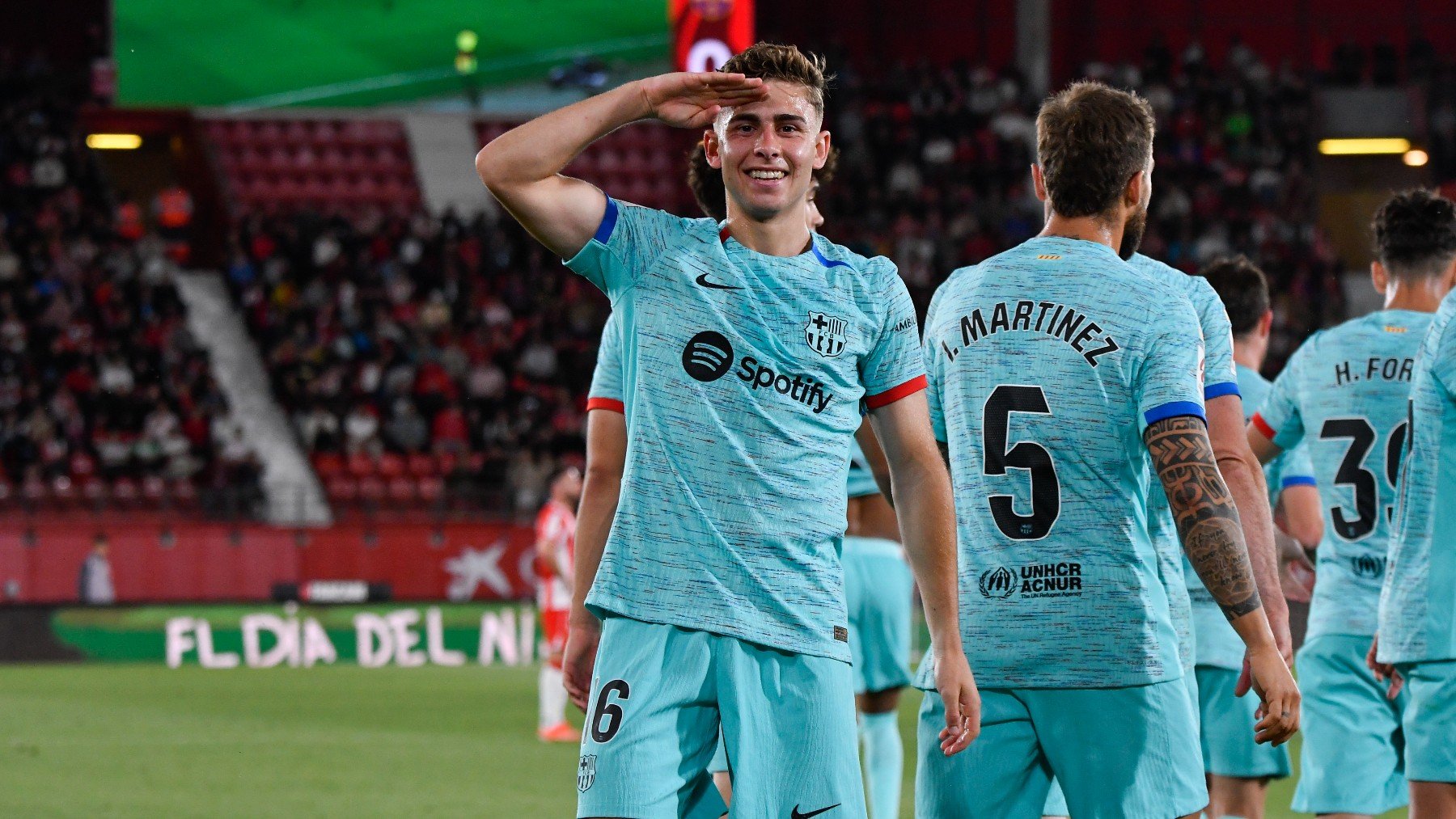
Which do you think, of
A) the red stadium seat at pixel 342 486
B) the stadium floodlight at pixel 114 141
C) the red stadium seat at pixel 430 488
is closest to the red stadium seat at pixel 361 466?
the red stadium seat at pixel 342 486

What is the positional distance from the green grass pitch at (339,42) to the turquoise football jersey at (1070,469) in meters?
26.5

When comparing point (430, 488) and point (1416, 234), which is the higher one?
point (1416, 234)

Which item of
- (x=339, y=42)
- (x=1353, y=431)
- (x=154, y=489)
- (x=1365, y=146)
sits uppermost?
(x=339, y=42)

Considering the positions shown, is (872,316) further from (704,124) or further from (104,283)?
(104,283)

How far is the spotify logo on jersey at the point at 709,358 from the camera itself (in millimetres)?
3680

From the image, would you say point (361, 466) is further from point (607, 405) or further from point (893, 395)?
point (893, 395)

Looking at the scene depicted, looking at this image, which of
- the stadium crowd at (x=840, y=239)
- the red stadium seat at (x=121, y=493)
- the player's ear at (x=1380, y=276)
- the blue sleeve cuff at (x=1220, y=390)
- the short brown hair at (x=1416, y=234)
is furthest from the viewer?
the stadium crowd at (x=840, y=239)

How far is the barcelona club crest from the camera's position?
3723mm

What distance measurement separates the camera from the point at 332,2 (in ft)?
98.9

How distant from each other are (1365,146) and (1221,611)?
27.4 meters

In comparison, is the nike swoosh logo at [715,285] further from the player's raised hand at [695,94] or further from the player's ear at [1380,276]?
the player's ear at [1380,276]

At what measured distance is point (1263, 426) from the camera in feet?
19.1

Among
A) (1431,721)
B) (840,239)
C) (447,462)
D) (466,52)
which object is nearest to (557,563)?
(447,462)

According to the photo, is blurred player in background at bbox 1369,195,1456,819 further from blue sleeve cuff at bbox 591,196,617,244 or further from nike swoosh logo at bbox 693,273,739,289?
blue sleeve cuff at bbox 591,196,617,244
